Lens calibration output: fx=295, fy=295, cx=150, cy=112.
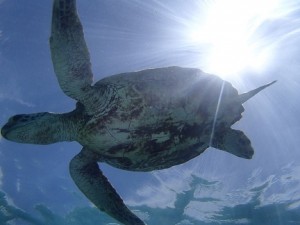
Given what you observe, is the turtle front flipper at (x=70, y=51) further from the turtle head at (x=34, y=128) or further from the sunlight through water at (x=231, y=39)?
the sunlight through water at (x=231, y=39)

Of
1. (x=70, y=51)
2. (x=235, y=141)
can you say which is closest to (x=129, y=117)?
(x=70, y=51)

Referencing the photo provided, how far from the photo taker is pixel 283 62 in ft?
31.3

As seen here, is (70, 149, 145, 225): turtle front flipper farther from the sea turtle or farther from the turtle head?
the turtle head

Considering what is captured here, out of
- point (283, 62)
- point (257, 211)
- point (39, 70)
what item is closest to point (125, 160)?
point (283, 62)

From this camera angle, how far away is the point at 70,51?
338cm

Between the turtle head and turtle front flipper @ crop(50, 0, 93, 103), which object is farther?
the turtle head

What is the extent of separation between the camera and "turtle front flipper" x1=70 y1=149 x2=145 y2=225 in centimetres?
466

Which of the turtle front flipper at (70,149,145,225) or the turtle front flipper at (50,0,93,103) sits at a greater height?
the turtle front flipper at (50,0,93,103)

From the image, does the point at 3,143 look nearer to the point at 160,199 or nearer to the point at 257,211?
the point at 160,199

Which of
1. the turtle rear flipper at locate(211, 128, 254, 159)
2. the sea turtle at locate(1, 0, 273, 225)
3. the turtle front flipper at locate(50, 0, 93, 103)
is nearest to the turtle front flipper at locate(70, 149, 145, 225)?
the sea turtle at locate(1, 0, 273, 225)

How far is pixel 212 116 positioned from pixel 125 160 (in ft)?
4.63

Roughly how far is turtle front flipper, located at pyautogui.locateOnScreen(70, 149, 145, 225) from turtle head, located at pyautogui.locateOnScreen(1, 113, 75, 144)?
47 centimetres

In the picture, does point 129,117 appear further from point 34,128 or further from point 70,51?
point 34,128

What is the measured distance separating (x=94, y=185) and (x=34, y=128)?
1.29 m
